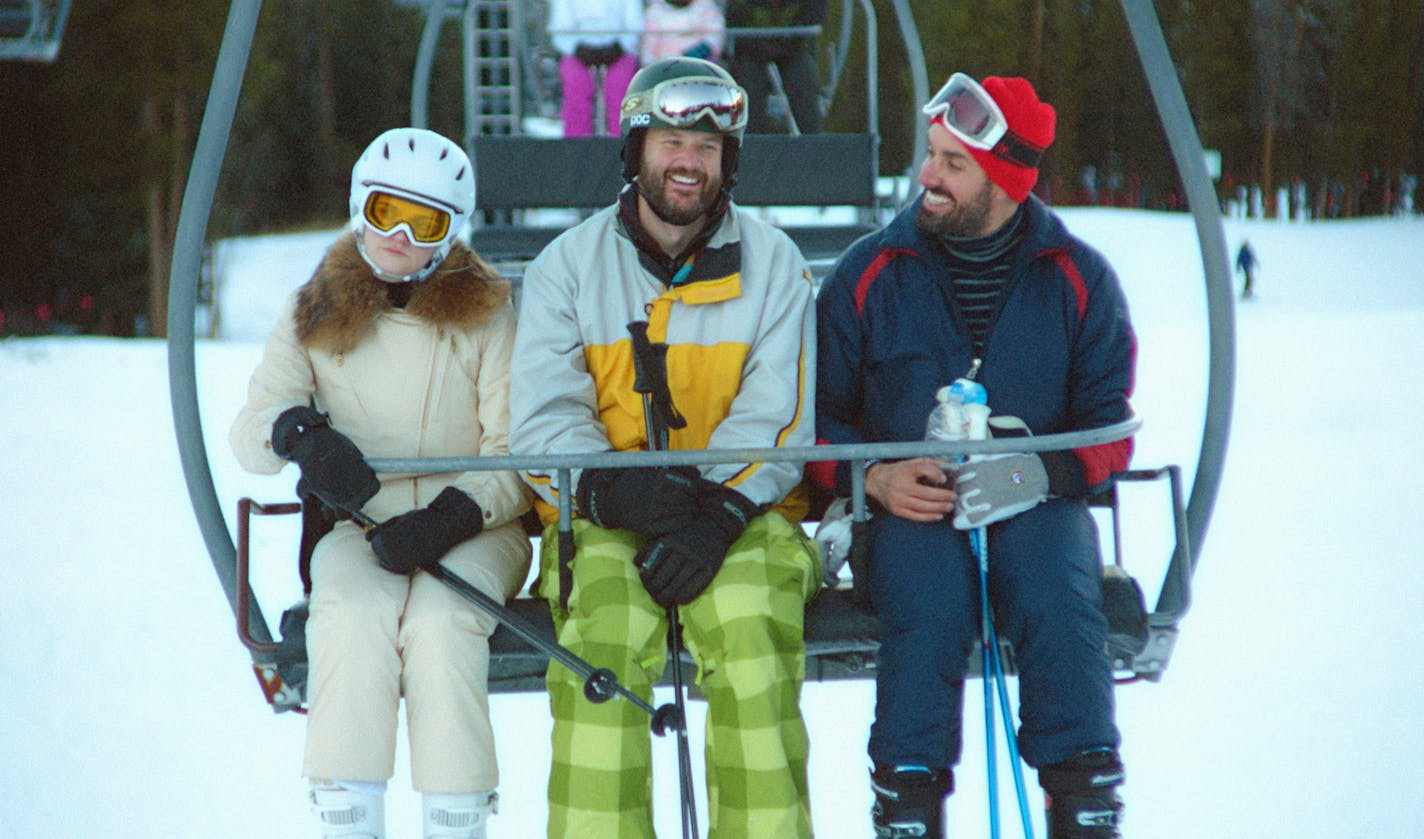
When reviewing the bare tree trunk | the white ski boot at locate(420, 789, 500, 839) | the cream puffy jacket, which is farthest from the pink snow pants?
the bare tree trunk

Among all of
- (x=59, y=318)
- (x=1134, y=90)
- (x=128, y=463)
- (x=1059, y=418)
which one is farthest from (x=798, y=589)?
(x=59, y=318)

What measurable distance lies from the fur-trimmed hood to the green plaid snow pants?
1.93 feet

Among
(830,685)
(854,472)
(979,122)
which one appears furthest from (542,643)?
(830,685)

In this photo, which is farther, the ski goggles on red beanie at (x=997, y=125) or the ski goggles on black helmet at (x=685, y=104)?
the ski goggles on red beanie at (x=997, y=125)

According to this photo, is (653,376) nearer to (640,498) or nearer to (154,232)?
(640,498)

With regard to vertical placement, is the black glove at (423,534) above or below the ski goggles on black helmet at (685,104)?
below

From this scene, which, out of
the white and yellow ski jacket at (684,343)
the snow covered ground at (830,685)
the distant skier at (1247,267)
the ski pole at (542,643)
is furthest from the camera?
the distant skier at (1247,267)

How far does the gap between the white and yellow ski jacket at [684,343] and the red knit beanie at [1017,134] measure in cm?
46

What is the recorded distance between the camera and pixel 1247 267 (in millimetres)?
19750

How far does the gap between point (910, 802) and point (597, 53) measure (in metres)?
3.72

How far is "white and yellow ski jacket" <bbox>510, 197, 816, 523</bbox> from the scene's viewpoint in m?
2.61

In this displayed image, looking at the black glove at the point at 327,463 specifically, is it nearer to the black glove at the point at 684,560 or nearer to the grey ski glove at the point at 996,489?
the black glove at the point at 684,560

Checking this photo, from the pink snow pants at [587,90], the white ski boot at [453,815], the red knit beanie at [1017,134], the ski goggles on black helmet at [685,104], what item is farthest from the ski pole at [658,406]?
the pink snow pants at [587,90]

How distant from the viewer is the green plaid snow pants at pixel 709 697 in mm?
2252
